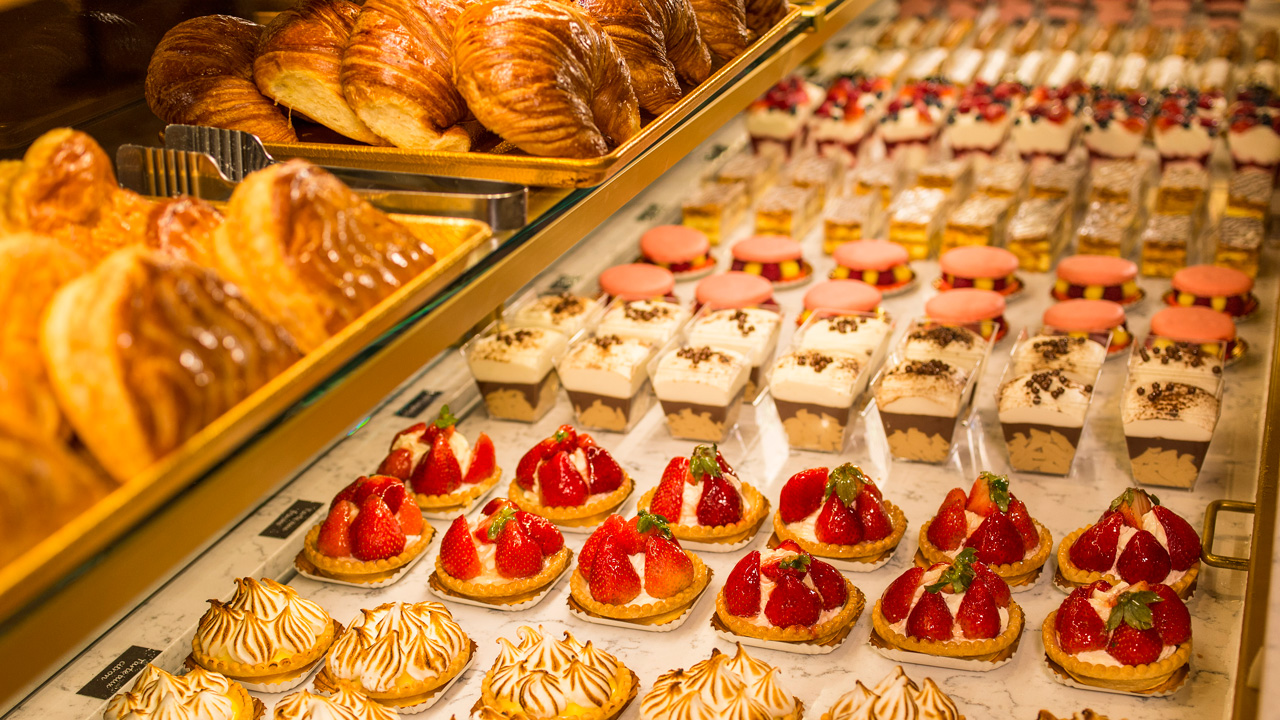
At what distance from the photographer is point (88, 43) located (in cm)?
290

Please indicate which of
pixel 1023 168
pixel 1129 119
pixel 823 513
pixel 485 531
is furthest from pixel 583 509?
pixel 1129 119

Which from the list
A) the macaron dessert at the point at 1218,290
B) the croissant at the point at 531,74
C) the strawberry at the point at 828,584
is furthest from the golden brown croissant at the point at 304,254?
the macaron dessert at the point at 1218,290

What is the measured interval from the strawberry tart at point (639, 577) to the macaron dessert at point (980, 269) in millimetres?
2459

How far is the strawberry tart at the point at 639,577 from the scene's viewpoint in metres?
3.31

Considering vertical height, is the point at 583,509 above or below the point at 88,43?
below

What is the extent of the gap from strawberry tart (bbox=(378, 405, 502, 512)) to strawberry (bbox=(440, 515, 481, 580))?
42cm

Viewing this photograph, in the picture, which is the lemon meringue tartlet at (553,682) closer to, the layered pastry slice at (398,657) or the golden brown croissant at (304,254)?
the layered pastry slice at (398,657)

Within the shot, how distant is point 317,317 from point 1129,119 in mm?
5871

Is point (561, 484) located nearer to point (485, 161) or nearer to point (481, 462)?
point (481, 462)

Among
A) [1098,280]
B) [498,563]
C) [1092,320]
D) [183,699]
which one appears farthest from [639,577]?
[1098,280]

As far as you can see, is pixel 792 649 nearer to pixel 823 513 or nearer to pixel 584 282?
pixel 823 513

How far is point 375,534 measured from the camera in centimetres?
352

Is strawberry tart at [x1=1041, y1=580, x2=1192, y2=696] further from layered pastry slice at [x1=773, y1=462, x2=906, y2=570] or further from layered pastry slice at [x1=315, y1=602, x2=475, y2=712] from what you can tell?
layered pastry slice at [x1=315, y1=602, x2=475, y2=712]

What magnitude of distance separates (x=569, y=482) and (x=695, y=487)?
0.43 meters
